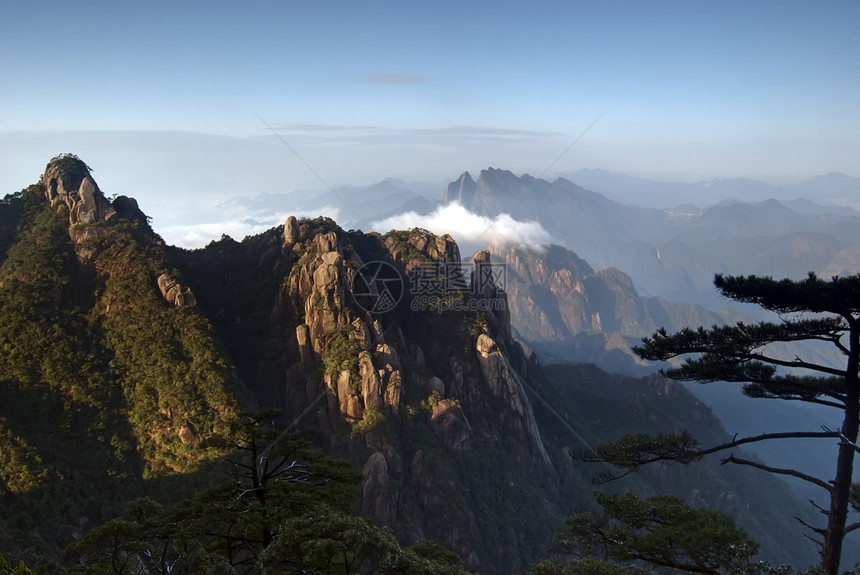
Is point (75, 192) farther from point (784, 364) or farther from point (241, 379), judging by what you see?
point (784, 364)

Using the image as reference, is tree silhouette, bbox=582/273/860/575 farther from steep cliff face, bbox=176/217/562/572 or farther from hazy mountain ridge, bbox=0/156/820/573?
steep cliff face, bbox=176/217/562/572

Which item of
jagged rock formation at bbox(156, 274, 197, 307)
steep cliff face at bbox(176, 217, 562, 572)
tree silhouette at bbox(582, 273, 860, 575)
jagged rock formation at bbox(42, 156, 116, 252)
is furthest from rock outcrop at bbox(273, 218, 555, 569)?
tree silhouette at bbox(582, 273, 860, 575)

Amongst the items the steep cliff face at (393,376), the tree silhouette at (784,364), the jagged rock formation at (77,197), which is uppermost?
the jagged rock formation at (77,197)

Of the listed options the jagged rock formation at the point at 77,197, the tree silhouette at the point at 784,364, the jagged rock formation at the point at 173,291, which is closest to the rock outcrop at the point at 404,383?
the jagged rock formation at the point at 173,291

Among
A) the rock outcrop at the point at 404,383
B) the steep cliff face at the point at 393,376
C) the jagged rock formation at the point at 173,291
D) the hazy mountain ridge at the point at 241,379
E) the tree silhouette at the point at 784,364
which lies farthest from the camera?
the steep cliff face at the point at 393,376

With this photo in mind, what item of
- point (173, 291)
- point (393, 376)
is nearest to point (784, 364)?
point (393, 376)

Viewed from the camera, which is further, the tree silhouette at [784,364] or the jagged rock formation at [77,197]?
the jagged rock formation at [77,197]

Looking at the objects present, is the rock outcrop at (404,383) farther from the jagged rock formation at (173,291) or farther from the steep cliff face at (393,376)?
the jagged rock formation at (173,291)

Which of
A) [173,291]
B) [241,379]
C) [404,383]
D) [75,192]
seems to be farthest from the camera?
[404,383]

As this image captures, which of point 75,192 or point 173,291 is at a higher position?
point 75,192
